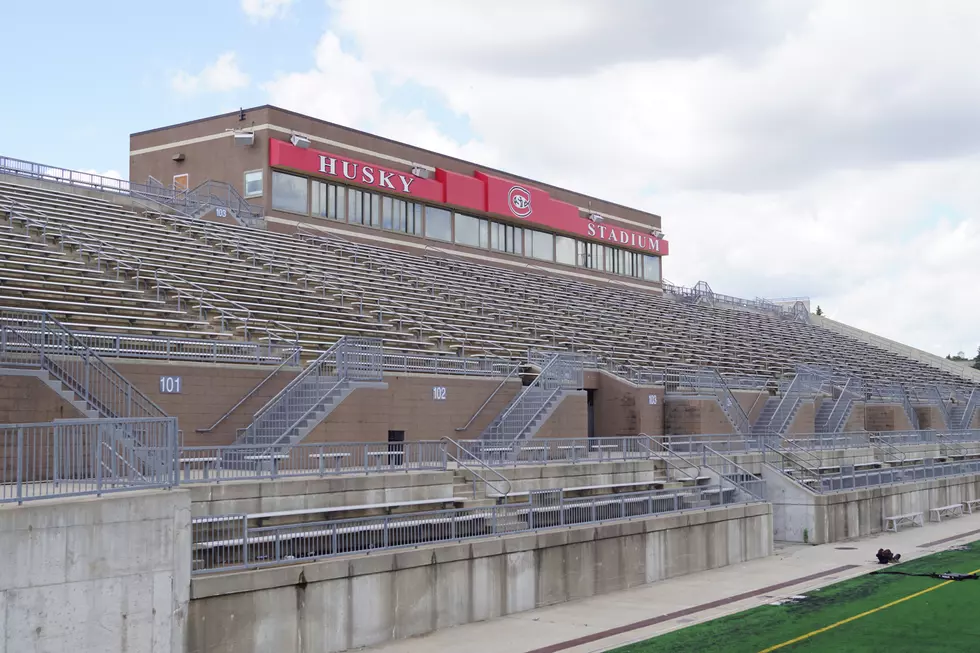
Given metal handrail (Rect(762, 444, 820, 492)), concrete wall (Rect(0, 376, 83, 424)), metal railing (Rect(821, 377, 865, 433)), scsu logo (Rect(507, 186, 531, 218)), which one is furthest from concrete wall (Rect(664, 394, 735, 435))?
concrete wall (Rect(0, 376, 83, 424))

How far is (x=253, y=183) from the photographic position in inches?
1572

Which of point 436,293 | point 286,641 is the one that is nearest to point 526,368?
point 436,293

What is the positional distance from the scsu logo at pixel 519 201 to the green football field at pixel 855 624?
30917 mm

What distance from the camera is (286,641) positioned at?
14.9m

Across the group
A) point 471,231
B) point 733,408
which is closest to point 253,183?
point 471,231

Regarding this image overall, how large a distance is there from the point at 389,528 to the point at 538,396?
43.1 ft

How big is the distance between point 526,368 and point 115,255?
1229 cm

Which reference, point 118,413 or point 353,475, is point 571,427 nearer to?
point 353,475

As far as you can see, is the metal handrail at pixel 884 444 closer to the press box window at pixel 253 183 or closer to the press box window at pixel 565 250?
the press box window at pixel 565 250

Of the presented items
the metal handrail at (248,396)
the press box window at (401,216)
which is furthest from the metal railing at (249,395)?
the press box window at (401,216)

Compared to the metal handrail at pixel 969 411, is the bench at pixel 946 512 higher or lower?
lower

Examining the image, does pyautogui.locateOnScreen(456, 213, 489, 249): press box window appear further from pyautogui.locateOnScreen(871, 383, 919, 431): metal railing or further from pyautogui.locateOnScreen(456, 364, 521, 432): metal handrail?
pyautogui.locateOnScreen(871, 383, 919, 431): metal railing

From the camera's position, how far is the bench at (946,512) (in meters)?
35.1

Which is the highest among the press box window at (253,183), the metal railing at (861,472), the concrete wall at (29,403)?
the press box window at (253,183)
